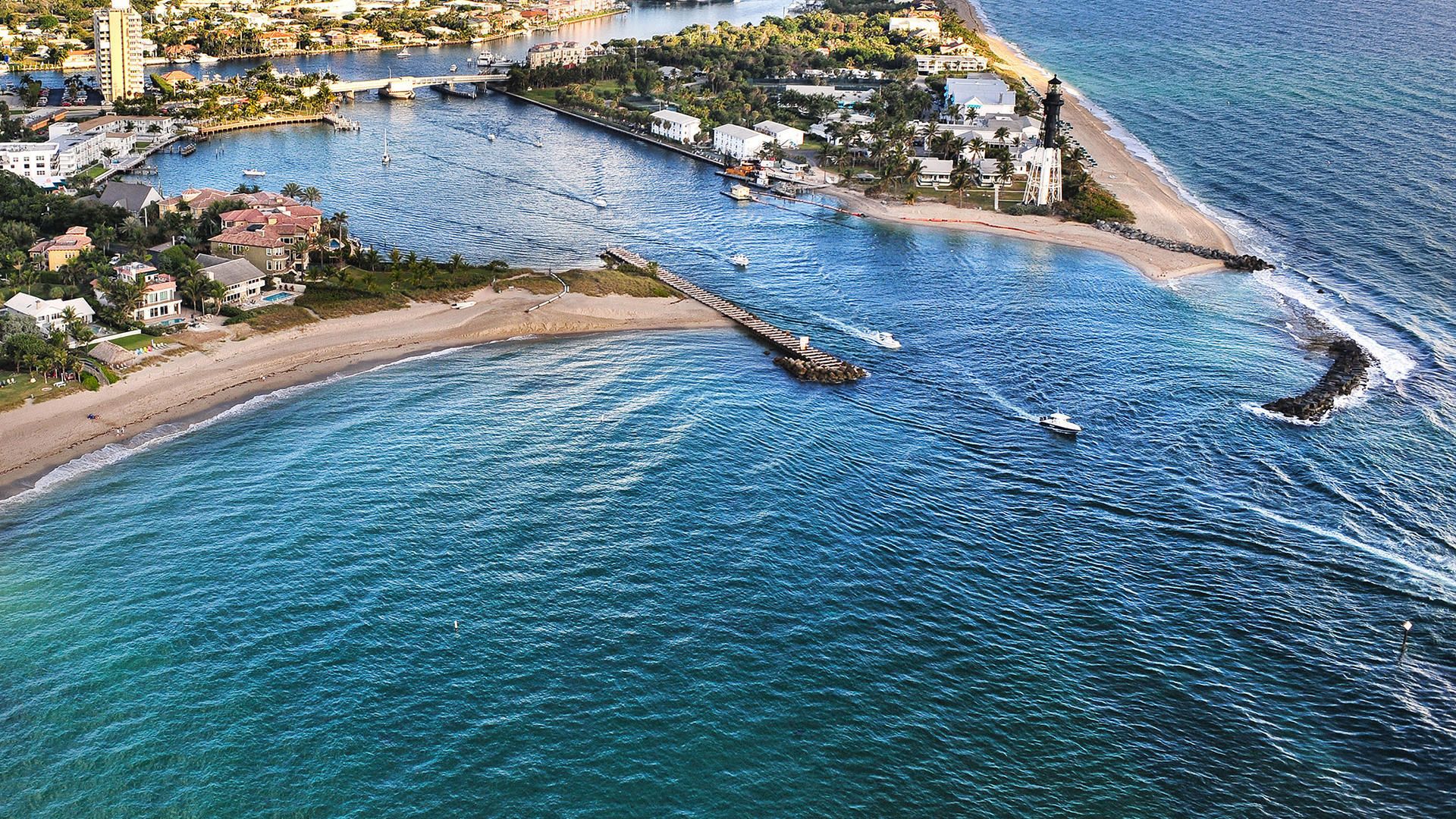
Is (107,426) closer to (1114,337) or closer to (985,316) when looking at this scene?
(985,316)

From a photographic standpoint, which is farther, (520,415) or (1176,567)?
(520,415)

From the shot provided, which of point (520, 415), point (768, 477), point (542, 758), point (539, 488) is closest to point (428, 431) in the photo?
point (520, 415)

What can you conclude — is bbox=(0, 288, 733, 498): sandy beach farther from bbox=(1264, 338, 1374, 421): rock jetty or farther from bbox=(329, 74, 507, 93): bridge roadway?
bbox=(329, 74, 507, 93): bridge roadway

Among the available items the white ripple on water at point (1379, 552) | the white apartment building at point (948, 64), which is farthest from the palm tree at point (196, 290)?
the white apartment building at point (948, 64)

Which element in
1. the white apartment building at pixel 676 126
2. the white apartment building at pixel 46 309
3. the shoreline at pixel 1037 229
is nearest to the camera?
the white apartment building at pixel 46 309

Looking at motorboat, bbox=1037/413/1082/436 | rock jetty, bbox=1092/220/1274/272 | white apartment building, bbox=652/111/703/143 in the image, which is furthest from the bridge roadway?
motorboat, bbox=1037/413/1082/436

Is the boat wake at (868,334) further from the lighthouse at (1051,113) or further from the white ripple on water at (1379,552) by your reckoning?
the lighthouse at (1051,113)
